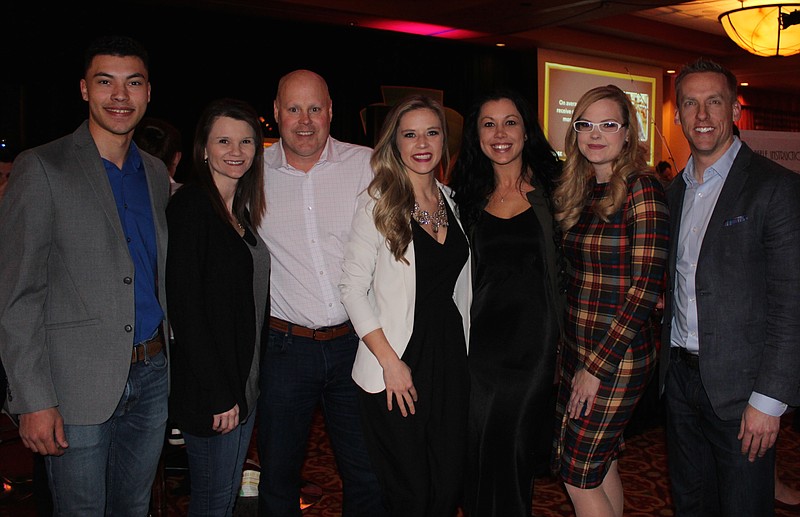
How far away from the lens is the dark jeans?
7.00 ft

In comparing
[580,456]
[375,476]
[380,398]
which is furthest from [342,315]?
[580,456]

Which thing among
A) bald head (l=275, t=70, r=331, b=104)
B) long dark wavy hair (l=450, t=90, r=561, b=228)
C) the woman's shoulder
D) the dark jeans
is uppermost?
bald head (l=275, t=70, r=331, b=104)

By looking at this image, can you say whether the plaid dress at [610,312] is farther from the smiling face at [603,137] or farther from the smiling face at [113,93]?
the smiling face at [113,93]

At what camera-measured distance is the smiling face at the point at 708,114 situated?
223 cm

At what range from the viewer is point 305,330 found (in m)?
2.55

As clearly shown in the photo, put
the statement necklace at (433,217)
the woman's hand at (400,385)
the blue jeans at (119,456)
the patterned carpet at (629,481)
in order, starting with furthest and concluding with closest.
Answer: the patterned carpet at (629,481) → the statement necklace at (433,217) → the woman's hand at (400,385) → the blue jeans at (119,456)

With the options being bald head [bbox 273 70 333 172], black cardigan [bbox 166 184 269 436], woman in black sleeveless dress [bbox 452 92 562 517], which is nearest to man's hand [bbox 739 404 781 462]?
woman in black sleeveless dress [bbox 452 92 562 517]

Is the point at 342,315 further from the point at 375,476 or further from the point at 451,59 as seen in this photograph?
Answer: the point at 451,59

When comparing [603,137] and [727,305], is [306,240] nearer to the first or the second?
[603,137]

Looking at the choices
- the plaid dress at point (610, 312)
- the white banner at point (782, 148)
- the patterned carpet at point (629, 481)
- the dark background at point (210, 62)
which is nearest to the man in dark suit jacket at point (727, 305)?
the plaid dress at point (610, 312)

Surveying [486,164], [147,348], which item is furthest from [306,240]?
[486,164]

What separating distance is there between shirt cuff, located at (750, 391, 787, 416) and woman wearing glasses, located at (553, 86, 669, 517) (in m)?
0.36

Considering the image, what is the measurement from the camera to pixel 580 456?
235 centimetres

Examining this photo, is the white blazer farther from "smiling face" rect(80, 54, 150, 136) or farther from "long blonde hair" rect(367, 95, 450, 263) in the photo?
"smiling face" rect(80, 54, 150, 136)
